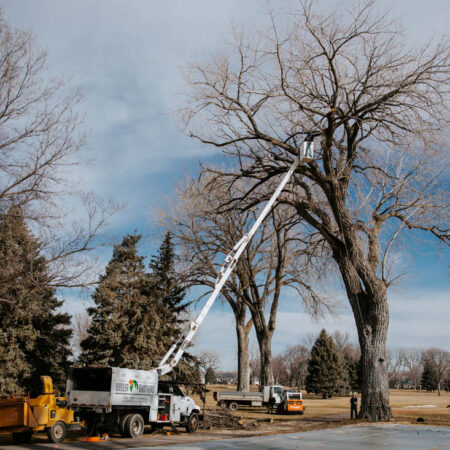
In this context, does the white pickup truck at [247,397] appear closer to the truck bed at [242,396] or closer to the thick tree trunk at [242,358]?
the truck bed at [242,396]

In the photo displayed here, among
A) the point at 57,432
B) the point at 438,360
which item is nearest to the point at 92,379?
the point at 57,432

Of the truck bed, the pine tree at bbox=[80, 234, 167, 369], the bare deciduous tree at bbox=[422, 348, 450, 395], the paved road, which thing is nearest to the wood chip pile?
the paved road

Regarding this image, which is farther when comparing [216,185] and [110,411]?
[216,185]

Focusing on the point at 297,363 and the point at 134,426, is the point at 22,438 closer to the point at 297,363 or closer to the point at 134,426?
the point at 134,426

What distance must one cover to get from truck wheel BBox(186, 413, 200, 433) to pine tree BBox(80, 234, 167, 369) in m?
13.6

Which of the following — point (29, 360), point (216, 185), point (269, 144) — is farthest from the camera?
point (29, 360)

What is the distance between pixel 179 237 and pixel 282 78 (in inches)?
675

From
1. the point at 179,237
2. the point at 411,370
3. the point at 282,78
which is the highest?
the point at 282,78

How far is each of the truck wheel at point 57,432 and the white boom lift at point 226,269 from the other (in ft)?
11.7

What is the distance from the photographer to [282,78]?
18.1 meters

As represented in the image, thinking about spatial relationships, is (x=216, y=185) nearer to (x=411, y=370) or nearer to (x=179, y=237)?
(x=179, y=237)

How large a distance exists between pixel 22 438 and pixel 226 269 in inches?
347

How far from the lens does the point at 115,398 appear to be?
47.8 ft

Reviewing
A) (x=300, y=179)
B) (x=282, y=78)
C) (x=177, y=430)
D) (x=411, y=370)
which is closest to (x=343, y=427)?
(x=177, y=430)
